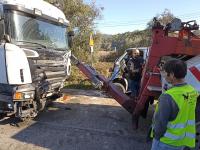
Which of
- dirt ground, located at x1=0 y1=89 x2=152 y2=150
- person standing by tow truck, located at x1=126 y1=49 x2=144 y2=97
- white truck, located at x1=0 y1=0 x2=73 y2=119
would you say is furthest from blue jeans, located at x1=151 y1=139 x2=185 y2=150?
person standing by tow truck, located at x1=126 y1=49 x2=144 y2=97

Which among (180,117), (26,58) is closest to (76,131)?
(26,58)

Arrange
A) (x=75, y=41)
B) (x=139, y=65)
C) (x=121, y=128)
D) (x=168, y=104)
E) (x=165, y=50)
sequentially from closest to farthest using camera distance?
(x=168, y=104), (x=165, y=50), (x=121, y=128), (x=139, y=65), (x=75, y=41)

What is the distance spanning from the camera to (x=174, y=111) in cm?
312

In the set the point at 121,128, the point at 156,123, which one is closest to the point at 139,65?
the point at 121,128

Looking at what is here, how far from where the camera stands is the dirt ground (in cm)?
603

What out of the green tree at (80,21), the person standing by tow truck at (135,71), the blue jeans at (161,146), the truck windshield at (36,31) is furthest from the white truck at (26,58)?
the green tree at (80,21)

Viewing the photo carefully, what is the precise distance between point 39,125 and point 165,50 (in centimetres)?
347

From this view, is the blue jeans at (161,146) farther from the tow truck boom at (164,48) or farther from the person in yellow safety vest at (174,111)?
the tow truck boom at (164,48)

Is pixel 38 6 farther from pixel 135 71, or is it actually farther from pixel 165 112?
pixel 165 112

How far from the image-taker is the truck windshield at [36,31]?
657 cm

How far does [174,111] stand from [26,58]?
4.21 metres

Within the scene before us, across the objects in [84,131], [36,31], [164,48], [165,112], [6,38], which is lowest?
[84,131]

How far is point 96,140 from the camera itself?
250 inches

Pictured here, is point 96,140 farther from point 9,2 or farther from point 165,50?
point 9,2
